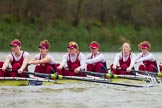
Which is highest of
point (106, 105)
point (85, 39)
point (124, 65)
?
point (85, 39)

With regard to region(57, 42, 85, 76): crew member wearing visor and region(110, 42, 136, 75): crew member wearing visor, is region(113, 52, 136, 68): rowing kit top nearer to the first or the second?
region(110, 42, 136, 75): crew member wearing visor

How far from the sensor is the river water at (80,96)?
554 inches

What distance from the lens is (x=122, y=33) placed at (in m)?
48.5

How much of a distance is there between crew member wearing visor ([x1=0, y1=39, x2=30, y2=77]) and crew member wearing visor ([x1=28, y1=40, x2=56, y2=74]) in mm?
473

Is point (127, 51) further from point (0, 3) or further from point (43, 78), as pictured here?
point (0, 3)

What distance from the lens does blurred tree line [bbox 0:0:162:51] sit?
42812mm

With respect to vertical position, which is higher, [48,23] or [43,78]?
[48,23]

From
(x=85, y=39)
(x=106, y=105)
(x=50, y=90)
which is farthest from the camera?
(x=85, y=39)

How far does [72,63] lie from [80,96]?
9.01 feet

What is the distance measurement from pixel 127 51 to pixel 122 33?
29897 millimetres

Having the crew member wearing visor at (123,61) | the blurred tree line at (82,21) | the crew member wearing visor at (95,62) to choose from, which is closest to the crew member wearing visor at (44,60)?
the crew member wearing visor at (95,62)

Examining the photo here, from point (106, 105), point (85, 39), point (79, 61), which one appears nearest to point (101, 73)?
point (79, 61)

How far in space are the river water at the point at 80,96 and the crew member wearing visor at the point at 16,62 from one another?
16.0 inches

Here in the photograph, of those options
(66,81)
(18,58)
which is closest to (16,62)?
(18,58)
